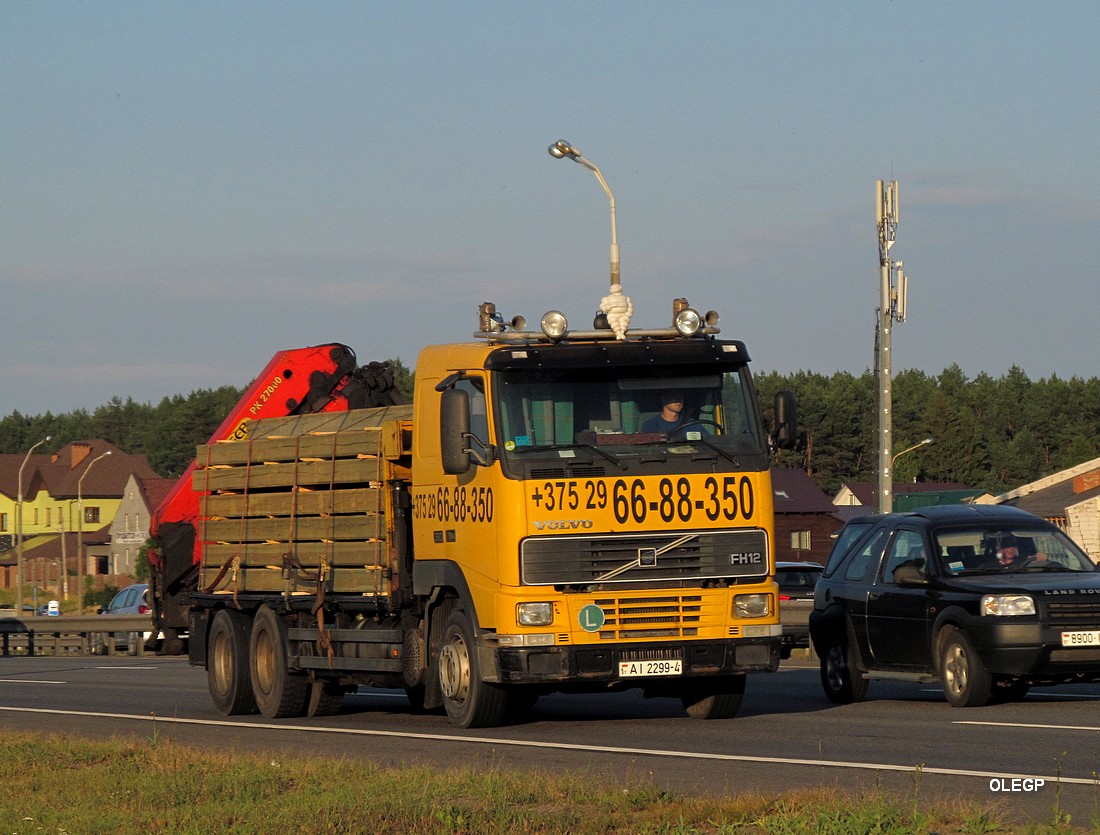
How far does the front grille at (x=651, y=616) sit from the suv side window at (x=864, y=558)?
142 inches

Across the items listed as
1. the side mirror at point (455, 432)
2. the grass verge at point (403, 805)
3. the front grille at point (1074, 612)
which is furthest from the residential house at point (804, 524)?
the grass verge at point (403, 805)

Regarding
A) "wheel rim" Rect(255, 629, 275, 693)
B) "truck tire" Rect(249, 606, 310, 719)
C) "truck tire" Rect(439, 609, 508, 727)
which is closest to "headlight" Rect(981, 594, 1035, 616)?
"truck tire" Rect(439, 609, 508, 727)

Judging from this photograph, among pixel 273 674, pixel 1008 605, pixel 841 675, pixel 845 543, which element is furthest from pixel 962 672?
pixel 273 674

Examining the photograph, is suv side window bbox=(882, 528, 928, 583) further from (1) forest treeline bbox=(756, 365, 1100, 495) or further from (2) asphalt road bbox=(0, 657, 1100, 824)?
(1) forest treeline bbox=(756, 365, 1100, 495)

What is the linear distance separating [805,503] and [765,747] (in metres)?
100

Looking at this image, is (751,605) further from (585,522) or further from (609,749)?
(609,749)

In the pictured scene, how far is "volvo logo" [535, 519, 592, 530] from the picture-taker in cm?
1415

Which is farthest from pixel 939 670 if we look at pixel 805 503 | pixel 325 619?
pixel 805 503

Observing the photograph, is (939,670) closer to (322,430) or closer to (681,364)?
(681,364)

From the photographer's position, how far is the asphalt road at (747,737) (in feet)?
35.2

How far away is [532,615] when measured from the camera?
14.1 meters

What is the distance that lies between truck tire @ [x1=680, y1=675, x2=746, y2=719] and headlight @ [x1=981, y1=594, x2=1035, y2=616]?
2144 mm

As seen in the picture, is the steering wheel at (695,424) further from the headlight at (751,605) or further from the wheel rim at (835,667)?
the wheel rim at (835,667)

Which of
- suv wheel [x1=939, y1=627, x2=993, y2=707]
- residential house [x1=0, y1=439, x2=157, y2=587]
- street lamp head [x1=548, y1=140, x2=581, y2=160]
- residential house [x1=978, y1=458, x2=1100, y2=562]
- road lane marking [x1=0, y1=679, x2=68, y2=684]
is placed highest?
residential house [x1=0, y1=439, x2=157, y2=587]
